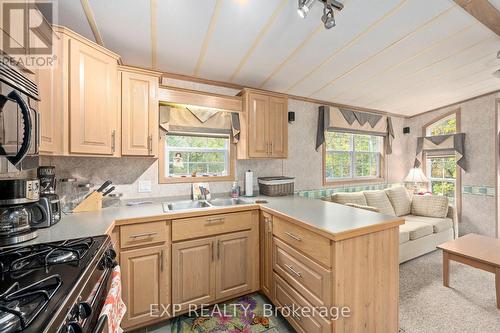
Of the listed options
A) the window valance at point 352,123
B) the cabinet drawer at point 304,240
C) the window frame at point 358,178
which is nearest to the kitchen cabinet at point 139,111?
the cabinet drawer at point 304,240

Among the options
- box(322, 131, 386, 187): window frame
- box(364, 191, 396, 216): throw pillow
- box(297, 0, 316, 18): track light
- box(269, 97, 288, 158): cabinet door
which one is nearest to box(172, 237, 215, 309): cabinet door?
box(269, 97, 288, 158): cabinet door

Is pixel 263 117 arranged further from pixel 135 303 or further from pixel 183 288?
pixel 135 303

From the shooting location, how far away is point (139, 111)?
1897 mm

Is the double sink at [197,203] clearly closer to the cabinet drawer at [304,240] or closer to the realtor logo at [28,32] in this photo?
the cabinet drawer at [304,240]

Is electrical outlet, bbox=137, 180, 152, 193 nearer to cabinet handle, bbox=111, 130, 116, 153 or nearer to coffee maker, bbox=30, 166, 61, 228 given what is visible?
cabinet handle, bbox=111, 130, 116, 153

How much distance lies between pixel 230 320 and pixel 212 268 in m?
0.45

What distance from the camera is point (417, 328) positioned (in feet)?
5.54

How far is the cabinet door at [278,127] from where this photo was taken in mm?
2531

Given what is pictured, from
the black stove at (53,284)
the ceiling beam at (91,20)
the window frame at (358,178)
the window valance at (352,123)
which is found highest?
the ceiling beam at (91,20)

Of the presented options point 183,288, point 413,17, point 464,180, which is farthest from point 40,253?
point 464,180

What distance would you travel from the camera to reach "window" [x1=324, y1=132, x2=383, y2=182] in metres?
3.52

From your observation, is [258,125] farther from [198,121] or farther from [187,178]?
[187,178]

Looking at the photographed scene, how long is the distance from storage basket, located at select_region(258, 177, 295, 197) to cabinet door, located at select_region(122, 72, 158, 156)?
1310mm

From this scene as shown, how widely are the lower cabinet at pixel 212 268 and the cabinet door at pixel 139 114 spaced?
0.94m
